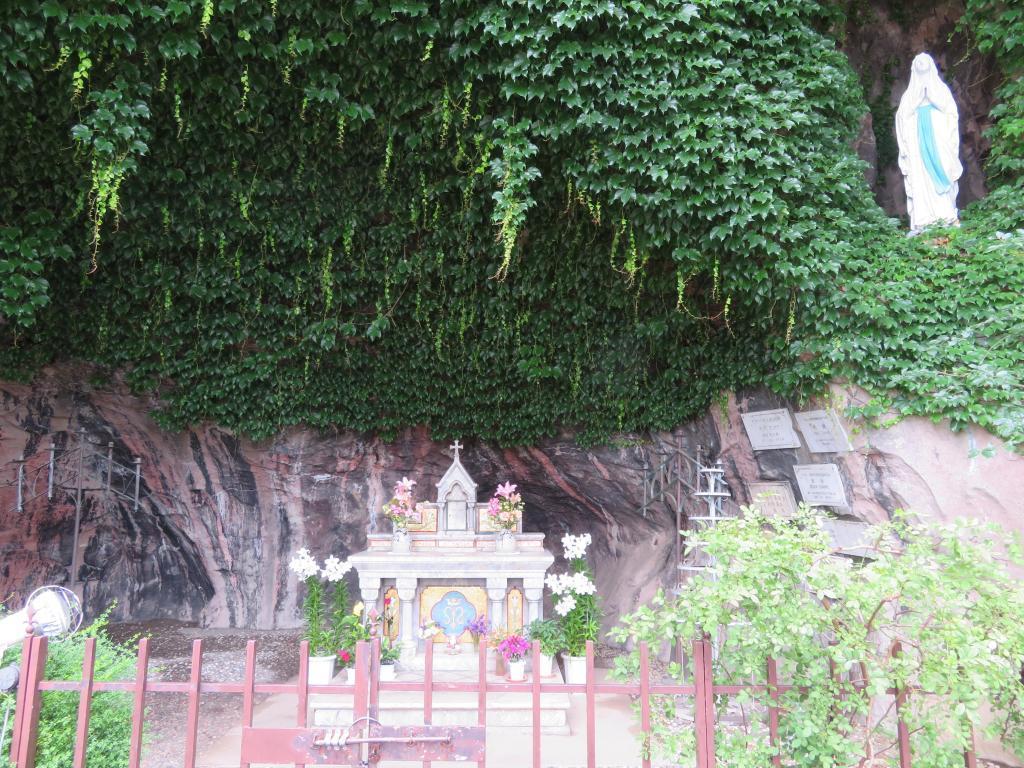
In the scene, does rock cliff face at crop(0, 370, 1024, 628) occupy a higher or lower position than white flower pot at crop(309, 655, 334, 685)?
higher

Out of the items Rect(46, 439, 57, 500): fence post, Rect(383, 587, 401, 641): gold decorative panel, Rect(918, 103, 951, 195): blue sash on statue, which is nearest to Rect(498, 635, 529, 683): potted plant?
Rect(383, 587, 401, 641): gold decorative panel

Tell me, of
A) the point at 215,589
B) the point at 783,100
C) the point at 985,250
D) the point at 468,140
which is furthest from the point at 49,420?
the point at 985,250

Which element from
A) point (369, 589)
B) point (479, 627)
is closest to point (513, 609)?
point (479, 627)

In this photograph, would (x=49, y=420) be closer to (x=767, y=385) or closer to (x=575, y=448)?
(x=575, y=448)

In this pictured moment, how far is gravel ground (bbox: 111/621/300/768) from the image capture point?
6.05 meters

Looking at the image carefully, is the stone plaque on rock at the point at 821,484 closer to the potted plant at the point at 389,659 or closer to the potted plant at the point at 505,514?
the potted plant at the point at 505,514

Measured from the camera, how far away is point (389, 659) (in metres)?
6.75

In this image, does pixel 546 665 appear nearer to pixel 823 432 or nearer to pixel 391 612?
pixel 391 612

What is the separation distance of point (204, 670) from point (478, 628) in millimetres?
4057

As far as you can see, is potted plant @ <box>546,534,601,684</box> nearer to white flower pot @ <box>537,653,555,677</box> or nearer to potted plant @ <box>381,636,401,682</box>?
white flower pot @ <box>537,653,555,677</box>

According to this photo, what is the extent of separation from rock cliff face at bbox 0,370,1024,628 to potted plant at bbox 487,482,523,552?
97.3 inches

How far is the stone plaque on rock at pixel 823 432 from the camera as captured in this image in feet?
22.7

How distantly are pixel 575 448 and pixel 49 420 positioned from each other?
8.69 metres

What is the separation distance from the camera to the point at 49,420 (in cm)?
1004
